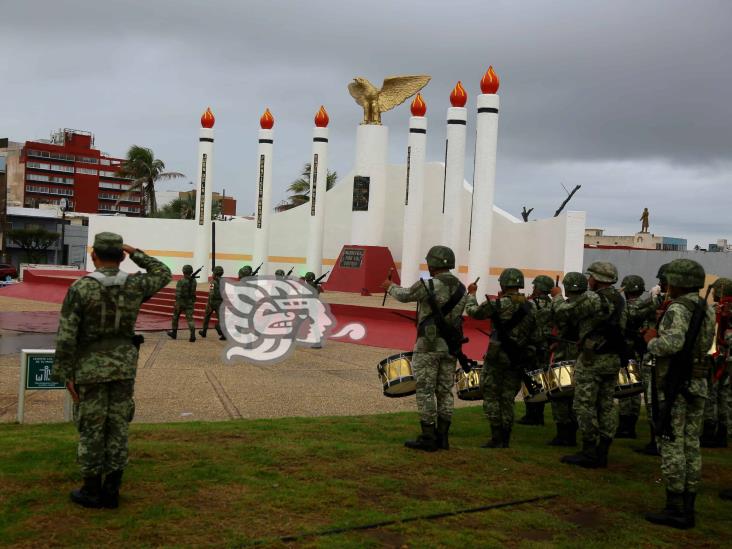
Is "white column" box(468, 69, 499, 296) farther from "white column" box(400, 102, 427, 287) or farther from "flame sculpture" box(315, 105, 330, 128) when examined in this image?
"flame sculpture" box(315, 105, 330, 128)

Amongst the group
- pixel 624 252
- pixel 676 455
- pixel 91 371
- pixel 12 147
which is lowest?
pixel 676 455

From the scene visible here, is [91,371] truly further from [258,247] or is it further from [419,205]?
[258,247]

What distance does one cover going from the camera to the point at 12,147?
105 m

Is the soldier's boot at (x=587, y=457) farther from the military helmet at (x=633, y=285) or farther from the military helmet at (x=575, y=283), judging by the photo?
the military helmet at (x=633, y=285)

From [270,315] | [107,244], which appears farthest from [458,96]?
[107,244]

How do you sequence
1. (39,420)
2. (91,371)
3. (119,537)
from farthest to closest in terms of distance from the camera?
(39,420) → (91,371) → (119,537)

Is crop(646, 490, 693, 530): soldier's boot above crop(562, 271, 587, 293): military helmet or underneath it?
underneath

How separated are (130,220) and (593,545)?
32.2 m

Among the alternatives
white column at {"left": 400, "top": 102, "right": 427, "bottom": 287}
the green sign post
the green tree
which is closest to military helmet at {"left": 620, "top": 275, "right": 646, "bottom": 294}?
the green sign post

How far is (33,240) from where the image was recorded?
6366 centimetres

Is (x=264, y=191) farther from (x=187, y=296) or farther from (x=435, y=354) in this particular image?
(x=435, y=354)

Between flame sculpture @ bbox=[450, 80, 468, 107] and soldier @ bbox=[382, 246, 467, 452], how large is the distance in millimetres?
19206

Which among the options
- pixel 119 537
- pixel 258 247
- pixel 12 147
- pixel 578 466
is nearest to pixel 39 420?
pixel 119 537

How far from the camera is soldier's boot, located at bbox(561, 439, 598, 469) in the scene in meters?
7.07
